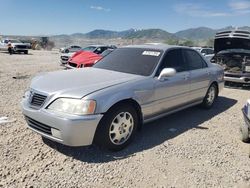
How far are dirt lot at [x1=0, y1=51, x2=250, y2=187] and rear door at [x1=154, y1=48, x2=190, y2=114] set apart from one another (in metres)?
0.51

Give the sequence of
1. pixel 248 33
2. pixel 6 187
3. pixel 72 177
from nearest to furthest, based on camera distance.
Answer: pixel 6 187, pixel 72 177, pixel 248 33

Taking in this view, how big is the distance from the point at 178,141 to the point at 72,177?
6.58ft

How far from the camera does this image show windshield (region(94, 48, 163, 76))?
4.68 meters

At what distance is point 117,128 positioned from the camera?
12.9ft

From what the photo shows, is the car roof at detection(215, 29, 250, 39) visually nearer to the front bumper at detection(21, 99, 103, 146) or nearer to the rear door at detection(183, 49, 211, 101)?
the rear door at detection(183, 49, 211, 101)

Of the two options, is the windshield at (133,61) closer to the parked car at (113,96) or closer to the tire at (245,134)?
the parked car at (113,96)

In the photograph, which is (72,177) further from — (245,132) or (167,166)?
(245,132)

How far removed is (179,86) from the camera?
5.10 metres

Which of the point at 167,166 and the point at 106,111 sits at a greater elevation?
the point at 106,111

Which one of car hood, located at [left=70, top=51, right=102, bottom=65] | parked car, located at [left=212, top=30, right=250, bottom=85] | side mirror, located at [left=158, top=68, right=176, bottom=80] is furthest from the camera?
car hood, located at [left=70, top=51, right=102, bottom=65]

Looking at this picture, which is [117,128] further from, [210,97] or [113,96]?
[210,97]

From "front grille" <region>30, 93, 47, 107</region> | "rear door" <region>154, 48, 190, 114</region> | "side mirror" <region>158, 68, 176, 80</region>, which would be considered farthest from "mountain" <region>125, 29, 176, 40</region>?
"front grille" <region>30, 93, 47, 107</region>

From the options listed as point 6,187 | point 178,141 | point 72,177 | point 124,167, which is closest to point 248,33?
point 178,141

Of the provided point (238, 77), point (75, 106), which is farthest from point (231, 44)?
point (75, 106)
